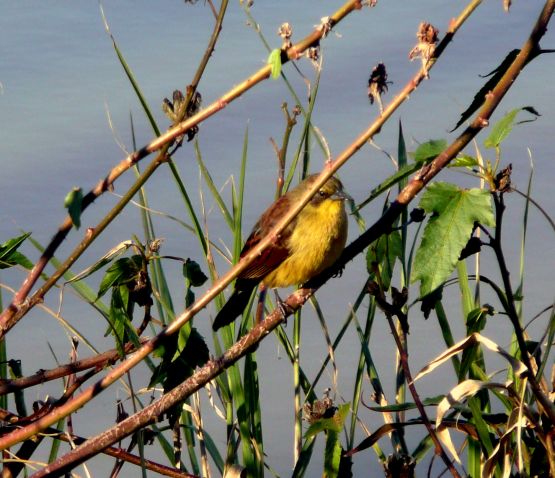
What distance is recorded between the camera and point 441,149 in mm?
2592

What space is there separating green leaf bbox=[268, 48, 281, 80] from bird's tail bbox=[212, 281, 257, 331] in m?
1.96

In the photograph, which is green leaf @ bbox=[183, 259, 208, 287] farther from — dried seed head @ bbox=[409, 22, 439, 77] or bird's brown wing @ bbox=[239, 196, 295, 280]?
bird's brown wing @ bbox=[239, 196, 295, 280]

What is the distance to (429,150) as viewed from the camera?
2615mm

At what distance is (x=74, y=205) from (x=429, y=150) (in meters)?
1.10

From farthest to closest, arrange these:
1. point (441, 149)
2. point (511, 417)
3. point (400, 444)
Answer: point (400, 444) < point (511, 417) < point (441, 149)

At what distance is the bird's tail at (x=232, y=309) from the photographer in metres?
3.80

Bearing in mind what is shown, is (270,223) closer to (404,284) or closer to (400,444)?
(404,284)

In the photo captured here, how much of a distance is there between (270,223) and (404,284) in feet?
4.69

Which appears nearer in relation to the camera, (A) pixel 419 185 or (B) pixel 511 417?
(A) pixel 419 185

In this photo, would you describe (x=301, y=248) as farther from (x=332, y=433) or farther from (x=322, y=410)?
(x=332, y=433)

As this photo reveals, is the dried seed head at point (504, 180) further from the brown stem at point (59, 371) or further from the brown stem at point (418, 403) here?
the brown stem at point (59, 371)

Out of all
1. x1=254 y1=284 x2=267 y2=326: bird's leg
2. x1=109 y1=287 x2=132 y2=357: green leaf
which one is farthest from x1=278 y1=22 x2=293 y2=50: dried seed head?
x1=254 y1=284 x2=267 y2=326: bird's leg

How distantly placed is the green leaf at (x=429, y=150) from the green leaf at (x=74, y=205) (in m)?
1.02

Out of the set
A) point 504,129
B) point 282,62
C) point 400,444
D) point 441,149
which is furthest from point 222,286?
point 400,444
